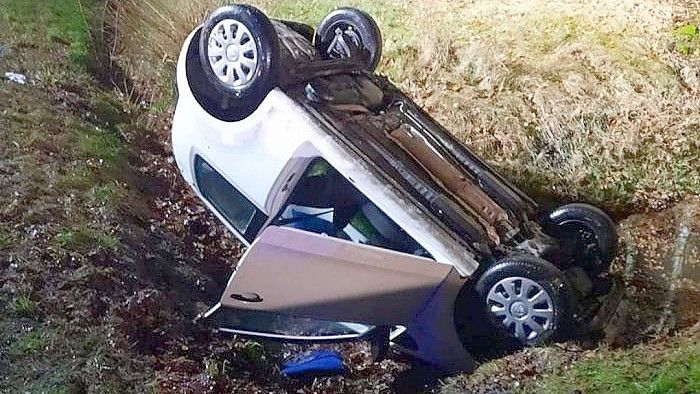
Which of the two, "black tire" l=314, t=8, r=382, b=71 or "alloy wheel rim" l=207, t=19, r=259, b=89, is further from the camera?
"black tire" l=314, t=8, r=382, b=71

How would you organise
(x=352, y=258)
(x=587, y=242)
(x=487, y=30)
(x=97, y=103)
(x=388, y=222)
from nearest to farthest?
(x=352, y=258), (x=388, y=222), (x=587, y=242), (x=97, y=103), (x=487, y=30)

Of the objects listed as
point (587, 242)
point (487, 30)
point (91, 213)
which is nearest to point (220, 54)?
point (91, 213)

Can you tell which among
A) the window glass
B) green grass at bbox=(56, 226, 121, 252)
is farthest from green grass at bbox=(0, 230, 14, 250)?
the window glass

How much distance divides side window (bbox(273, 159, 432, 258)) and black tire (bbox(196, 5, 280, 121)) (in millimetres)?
631

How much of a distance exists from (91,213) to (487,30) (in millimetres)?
4521

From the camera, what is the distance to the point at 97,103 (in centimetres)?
793

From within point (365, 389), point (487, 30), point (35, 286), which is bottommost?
point (35, 286)

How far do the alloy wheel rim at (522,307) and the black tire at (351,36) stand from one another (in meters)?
2.41

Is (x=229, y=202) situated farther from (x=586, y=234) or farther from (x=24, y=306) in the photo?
(x=586, y=234)

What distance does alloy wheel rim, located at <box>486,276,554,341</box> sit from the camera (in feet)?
14.8

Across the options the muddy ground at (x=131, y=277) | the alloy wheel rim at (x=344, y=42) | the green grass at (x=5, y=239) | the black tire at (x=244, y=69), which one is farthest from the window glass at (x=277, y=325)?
the alloy wheel rim at (x=344, y=42)

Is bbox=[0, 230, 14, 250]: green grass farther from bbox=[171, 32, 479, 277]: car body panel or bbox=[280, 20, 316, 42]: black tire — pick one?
bbox=[280, 20, 316, 42]: black tire

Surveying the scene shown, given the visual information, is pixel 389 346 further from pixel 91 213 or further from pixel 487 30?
pixel 487 30

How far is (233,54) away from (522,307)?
240 centimetres
